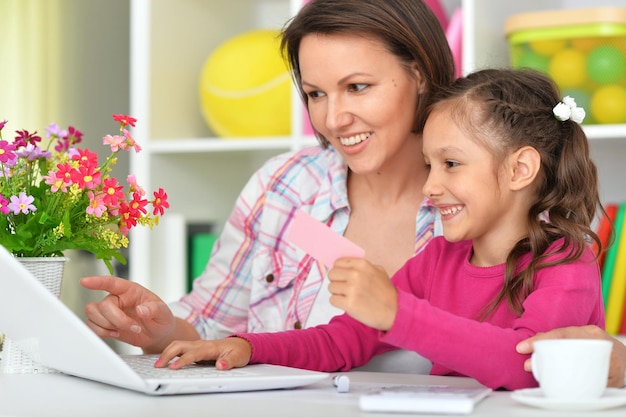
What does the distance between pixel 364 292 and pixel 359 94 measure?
0.62 meters

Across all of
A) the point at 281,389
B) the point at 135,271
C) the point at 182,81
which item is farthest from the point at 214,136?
the point at 281,389

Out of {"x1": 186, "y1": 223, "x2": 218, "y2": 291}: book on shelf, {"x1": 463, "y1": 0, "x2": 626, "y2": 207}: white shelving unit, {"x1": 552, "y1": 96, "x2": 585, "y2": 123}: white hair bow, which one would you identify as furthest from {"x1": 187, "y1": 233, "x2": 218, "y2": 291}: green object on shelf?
{"x1": 552, "y1": 96, "x2": 585, "y2": 123}: white hair bow

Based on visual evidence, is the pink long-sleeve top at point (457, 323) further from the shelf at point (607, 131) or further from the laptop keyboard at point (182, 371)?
the shelf at point (607, 131)

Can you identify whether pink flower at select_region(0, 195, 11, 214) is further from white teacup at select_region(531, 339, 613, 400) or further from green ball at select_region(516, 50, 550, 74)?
green ball at select_region(516, 50, 550, 74)

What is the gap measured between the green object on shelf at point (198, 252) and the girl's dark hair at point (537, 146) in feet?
3.71

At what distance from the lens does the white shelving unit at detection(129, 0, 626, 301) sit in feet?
7.59

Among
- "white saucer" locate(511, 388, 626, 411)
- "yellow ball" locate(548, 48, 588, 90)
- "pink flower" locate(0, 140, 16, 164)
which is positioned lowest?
"white saucer" locate(511, 388, 626, 411)

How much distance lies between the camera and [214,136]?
8.61 ft

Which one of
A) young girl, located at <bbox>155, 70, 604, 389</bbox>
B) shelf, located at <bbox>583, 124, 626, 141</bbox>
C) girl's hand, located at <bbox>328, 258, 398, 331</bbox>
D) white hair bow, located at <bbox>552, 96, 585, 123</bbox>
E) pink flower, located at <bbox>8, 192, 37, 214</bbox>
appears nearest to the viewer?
girl's hand, located at <bbox>328, 258, 398, 331</bbox>

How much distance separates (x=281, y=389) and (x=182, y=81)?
61.4 inches

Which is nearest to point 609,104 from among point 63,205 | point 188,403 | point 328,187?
point 328,187

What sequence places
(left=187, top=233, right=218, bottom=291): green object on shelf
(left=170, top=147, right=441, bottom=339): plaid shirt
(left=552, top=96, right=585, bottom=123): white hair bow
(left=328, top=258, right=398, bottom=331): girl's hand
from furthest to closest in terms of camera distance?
(left=187, top=233, right=218, bottom=291): green object on shelf
(left=170, top=147, right=441, bottom=339): plaid shirt
(left=552, top=96, right=585, bottom=123): white hair bow
(left=328, top=258, right=398, bottom=331): girl's hand

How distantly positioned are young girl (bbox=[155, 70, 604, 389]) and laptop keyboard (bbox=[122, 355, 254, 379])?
16 mm

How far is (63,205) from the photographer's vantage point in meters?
1.23
